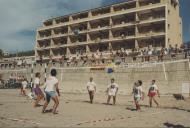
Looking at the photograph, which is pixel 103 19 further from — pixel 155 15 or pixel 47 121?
pixel 47 121

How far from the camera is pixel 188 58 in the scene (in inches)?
1040

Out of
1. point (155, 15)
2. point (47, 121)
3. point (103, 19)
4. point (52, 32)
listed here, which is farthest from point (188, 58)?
point (52, 32)

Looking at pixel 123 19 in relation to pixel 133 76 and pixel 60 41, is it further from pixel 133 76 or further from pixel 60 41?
pixel 133 76

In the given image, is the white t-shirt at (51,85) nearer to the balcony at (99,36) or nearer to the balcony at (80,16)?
the balcony at (99,36)

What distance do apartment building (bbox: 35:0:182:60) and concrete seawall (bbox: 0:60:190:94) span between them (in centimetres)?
1498

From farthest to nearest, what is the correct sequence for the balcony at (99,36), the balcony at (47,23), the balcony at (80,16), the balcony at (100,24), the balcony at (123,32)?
1. the balcony at (47,23)
2. the balcony at (80,16)
3. the balcony at (100,24)
4. the balcony at (99,36)
5. the balcony at (123,32)

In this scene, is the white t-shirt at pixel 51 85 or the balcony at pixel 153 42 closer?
the white t-shirt at pixel 51 85

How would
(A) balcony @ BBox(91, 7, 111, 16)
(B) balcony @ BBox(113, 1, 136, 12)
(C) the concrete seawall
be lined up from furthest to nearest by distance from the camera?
1. (A) balcony @ BBox(91, 7, 111, 16)
2. (B) balcony @ BBox(113, 1, 136, 12)
3. (C) the concrete seawall

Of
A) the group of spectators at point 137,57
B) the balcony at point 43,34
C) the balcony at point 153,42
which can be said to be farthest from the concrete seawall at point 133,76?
the balcony at point 43,34

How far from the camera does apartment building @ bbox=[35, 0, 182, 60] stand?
48.2 m

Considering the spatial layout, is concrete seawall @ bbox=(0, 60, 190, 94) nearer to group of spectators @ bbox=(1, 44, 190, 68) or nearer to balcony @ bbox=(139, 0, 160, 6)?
group of spectators @ bbox=(1, 44, 190, 68)

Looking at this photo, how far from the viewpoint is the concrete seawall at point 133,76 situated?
27.1m

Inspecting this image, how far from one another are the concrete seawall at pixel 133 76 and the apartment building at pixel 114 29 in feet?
49.2

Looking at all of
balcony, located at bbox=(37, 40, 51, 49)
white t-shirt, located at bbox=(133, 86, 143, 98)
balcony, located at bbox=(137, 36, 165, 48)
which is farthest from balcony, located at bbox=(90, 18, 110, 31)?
white t-shirt, located at bbox=(133, 86, 143, 98)
